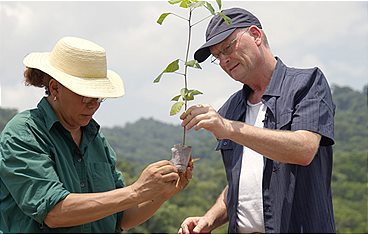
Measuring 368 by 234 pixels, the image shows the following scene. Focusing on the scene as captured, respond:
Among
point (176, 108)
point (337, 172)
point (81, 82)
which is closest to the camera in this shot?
point (176, 108)

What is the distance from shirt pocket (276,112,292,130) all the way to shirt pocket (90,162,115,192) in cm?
84

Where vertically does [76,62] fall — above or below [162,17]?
below

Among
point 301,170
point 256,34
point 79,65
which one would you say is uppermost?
point 256,34

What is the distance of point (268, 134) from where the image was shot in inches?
111

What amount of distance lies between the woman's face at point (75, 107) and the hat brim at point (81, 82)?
0.18ft

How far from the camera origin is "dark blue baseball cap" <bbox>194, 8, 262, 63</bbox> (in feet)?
10.5

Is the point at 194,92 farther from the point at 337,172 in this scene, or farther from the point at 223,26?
the point at 337,172

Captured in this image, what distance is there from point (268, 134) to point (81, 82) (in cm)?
86

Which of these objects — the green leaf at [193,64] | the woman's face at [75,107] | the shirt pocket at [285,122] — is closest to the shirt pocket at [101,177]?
the woman's face at [75,107]

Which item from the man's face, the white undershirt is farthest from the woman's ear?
the white undershirt

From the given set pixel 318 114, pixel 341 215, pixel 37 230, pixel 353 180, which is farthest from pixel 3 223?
Result: pixel 353 180

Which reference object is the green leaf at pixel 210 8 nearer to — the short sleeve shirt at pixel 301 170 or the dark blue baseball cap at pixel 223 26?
the dark blue baseball cap at pixel 223 26

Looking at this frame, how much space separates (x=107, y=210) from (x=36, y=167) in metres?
0.35

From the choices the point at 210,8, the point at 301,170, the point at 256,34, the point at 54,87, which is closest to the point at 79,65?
the point at 54,87
